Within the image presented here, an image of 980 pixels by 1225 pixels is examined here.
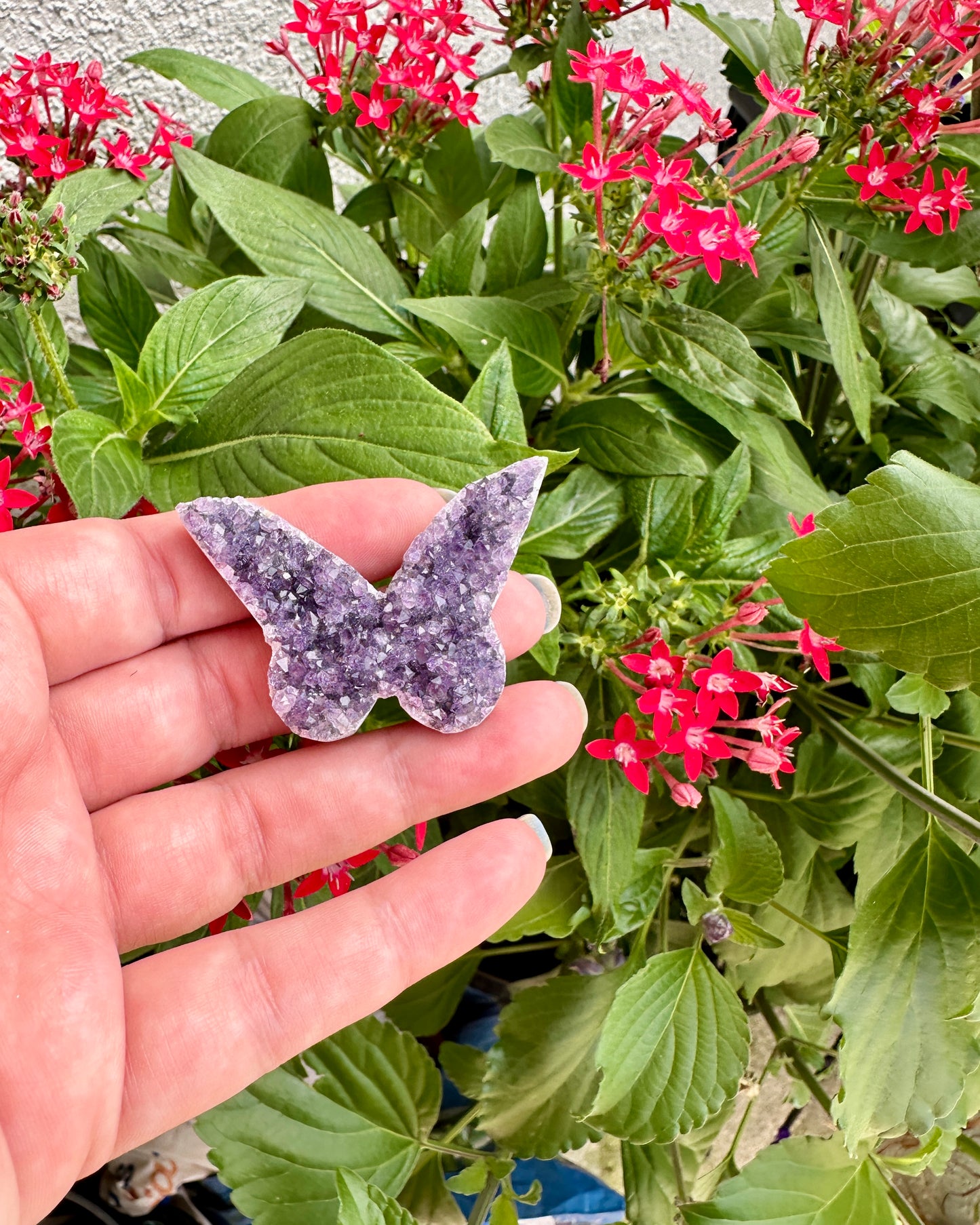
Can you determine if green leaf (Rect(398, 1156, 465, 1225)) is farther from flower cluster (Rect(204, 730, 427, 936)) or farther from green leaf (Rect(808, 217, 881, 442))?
green leaf (Rect(808, 217, 881, 442))

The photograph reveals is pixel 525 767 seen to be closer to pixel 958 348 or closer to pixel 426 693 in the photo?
pixel 426 693

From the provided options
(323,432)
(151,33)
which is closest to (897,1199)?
(323,432)

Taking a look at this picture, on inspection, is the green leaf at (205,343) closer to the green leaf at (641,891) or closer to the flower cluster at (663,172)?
the flower cluster at (663,172)

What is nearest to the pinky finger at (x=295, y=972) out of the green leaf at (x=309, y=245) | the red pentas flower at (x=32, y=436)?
the red pentas flower at (x=32, y=436)

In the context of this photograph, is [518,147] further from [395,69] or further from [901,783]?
[901,783]

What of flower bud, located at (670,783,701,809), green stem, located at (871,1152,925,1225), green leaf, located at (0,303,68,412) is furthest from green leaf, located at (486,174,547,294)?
green stem, located at (871,1152,925,1225)

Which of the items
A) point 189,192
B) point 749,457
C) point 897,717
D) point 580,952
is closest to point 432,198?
point 189,192
